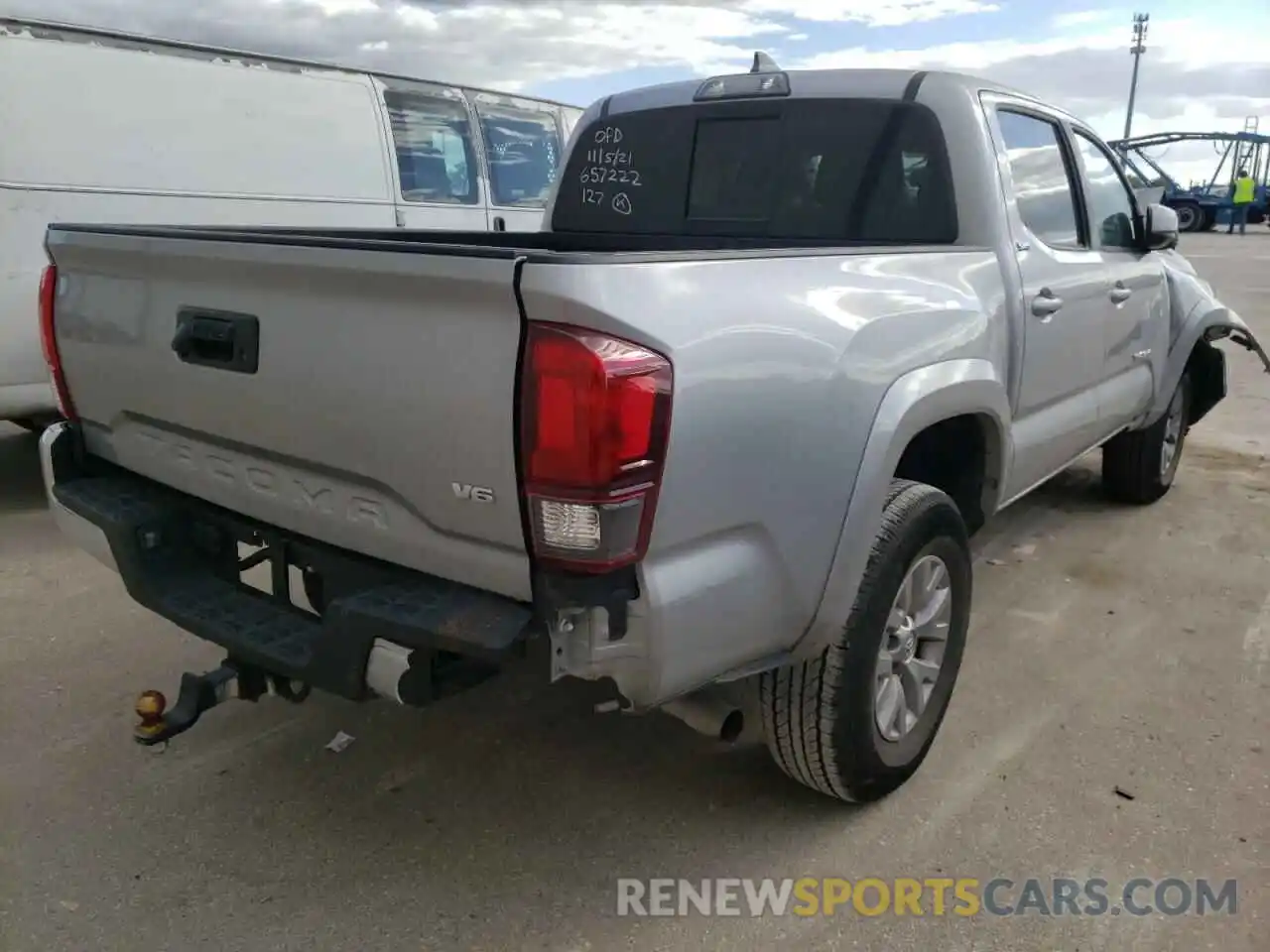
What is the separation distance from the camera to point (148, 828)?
2621 mm

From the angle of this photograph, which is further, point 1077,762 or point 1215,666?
point 1215,666

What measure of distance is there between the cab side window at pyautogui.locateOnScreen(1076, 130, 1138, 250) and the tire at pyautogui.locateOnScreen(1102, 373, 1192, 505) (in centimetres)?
106

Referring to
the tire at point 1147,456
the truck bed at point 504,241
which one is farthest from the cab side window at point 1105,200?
the truck bed at point 504,241

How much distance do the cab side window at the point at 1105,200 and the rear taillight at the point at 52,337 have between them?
3564 millimetres

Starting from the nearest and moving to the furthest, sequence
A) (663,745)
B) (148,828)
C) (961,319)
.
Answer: (148,828) → (961,319) → (663,745)

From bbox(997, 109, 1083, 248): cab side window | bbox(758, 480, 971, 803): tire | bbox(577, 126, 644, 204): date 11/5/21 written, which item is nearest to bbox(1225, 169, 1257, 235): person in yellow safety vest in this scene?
bbox(997, 109, 1083, 248): cab side window

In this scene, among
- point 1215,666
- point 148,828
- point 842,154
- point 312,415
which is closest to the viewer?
point 312,415

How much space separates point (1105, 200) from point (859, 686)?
2756 millimetres

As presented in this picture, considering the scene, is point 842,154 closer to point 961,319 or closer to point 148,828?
point 961,319

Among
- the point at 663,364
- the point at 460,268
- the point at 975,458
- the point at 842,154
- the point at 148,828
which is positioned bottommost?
the point at 148,828

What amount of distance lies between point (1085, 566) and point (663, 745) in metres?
2.45

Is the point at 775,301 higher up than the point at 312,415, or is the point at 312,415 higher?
the point at 775,301

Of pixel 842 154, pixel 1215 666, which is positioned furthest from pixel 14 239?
pixel 1215 666

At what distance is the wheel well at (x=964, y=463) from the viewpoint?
3.12m
